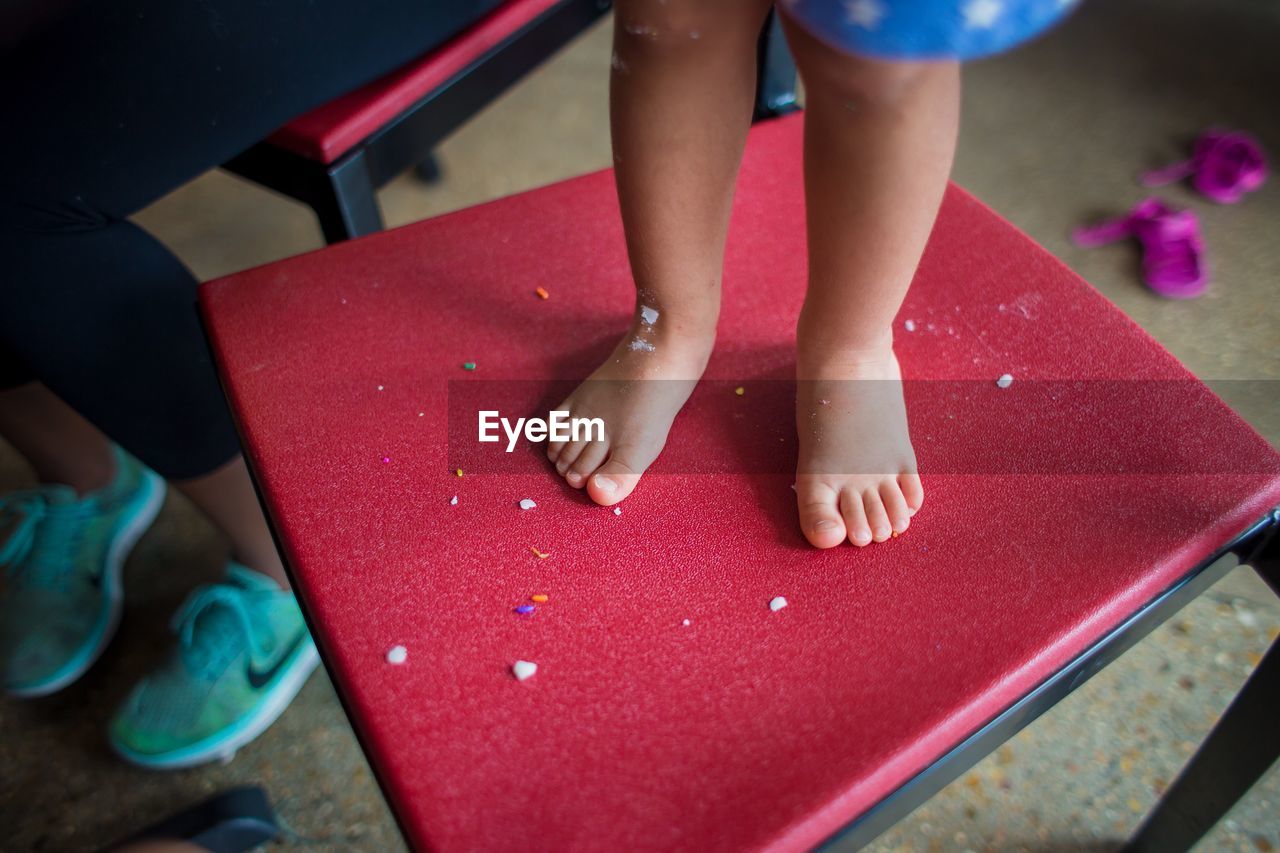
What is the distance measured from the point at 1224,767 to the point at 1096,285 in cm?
81

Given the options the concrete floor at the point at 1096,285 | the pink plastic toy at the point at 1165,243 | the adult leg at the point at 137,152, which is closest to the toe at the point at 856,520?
the concrete floor at the point at 1096,285

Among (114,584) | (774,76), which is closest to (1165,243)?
(774,76)

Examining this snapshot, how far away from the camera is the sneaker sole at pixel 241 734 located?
0.88 metres

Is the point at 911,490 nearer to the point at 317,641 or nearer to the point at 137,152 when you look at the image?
the point at 317,641

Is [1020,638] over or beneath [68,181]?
beneath

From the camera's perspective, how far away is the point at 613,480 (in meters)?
0.58

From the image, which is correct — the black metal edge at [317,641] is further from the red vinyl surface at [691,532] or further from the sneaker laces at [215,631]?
the sneaker laces at [215,631]

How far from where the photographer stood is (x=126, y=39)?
2.07ft

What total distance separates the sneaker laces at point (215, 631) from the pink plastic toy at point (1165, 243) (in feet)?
4.03

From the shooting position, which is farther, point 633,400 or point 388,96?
point 388,96

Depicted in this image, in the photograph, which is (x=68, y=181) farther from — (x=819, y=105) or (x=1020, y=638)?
(x=1020, y=638)

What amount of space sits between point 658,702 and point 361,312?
0.38m

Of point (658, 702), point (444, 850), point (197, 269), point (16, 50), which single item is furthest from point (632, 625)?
point (197, 269)

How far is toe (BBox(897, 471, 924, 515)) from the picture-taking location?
1.89ft
